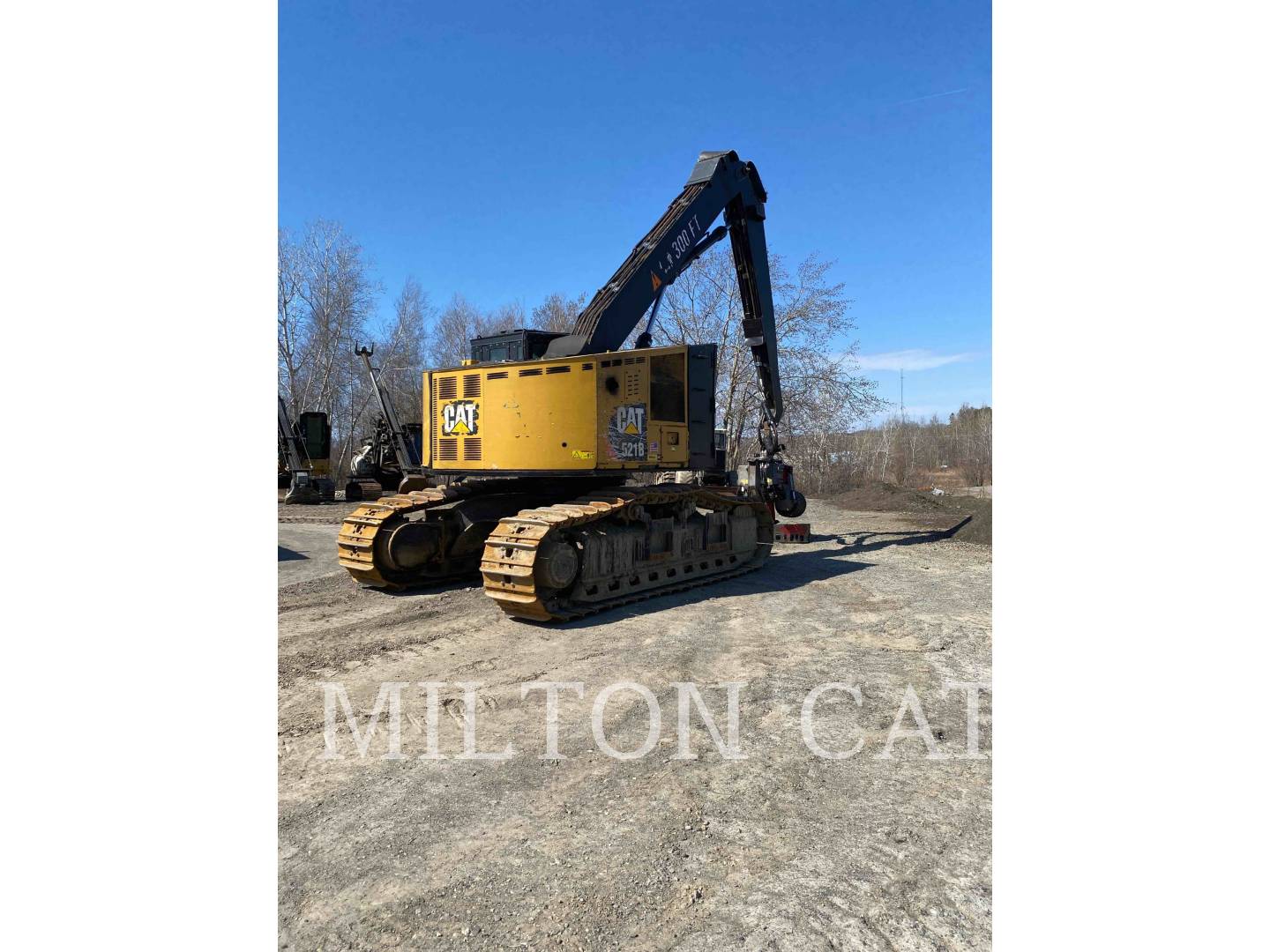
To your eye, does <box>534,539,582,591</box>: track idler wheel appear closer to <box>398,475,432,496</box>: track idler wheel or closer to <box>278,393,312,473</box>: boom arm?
<box>398,475,432,496</box>: track idler wheel

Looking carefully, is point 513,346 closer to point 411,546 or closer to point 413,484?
point 413,484

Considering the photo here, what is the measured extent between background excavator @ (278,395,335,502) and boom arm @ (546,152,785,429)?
15.5m

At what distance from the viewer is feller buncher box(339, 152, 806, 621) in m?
7.77

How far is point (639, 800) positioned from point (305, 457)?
22938 mm

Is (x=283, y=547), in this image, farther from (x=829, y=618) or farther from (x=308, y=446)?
(x=308, y=446)

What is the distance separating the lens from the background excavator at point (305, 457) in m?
Result: 22.8

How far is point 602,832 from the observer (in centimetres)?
330

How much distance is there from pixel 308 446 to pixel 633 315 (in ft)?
62.9

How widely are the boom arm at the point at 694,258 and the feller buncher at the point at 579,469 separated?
0.03m

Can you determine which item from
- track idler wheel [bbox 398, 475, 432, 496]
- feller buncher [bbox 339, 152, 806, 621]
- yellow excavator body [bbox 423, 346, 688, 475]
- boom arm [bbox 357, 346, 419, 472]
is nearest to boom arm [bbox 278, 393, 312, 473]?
boom arm [bbox 357, 346, 419, 472]

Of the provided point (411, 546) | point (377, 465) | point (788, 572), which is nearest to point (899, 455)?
point (377, 465)

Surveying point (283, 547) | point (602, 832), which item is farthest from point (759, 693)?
point (283, 547)

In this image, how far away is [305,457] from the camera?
23.7m

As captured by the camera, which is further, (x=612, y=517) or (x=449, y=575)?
(x=449, y=575)
